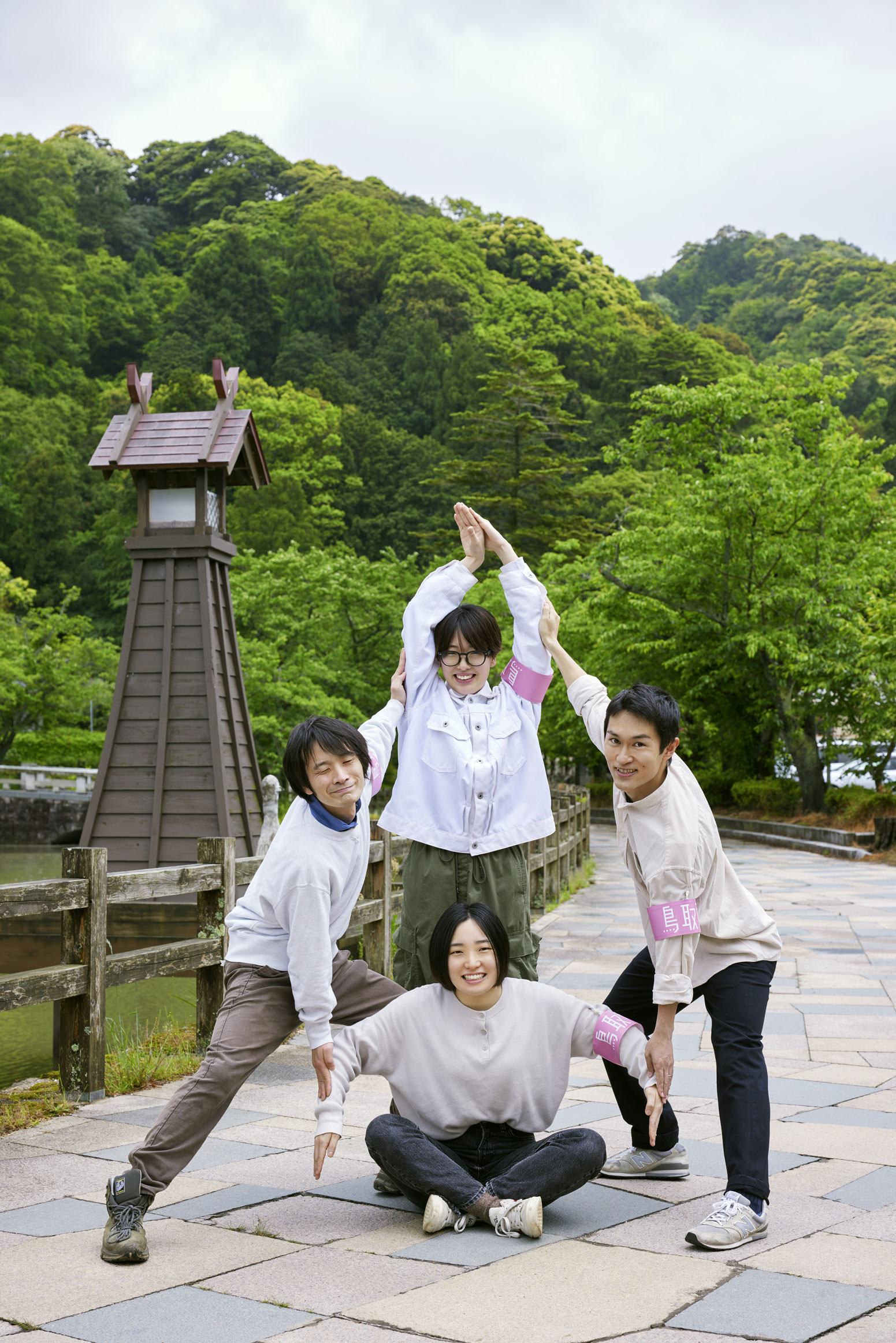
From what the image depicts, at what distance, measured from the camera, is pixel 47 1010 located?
30.7ft

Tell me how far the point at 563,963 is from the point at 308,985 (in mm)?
4997

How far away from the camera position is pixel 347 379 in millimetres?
48906

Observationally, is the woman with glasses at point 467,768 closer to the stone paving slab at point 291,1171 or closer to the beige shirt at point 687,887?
the beige shirt at point 687,887

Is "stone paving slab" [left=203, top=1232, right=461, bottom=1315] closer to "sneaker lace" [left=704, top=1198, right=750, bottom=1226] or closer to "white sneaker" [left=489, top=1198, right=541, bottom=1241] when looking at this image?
"white sneaker" [left=489, top=1198, right=541, bottom=1241]

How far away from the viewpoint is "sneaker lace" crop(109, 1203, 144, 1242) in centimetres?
270

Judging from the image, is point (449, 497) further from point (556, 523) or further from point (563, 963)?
point (563, 963)

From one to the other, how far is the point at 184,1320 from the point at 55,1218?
2.87 feet

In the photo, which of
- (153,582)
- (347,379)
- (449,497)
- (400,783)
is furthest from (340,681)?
(347,379)

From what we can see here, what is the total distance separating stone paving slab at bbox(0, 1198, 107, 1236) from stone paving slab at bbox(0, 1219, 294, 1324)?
6 centimetres

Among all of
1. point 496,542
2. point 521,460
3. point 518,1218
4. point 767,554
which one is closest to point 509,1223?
point 518,1218

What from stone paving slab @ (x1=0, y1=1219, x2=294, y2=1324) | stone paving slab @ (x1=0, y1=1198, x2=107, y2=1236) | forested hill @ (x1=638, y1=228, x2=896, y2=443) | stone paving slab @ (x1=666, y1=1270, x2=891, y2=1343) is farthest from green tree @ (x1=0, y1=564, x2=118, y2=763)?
stone paving slab @ (x1=666, y1=1270, x2=891, y2=1343)

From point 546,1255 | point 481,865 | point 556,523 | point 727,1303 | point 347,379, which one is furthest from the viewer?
point 347,379

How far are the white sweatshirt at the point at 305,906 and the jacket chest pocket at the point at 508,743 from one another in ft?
1.26

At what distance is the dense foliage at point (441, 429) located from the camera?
2052 cm
